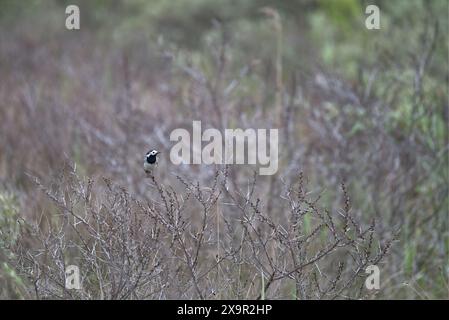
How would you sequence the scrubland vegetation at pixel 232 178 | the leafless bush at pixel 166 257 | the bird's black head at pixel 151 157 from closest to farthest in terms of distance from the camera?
the leafless bush at pixel 166 257 → the scrubland vegetation at pixel 232 178 → the bird's black head at pixel 151 157

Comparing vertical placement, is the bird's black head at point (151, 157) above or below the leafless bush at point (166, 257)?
above

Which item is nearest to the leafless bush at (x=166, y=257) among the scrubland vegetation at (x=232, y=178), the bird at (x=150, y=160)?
the scrubland vegetation at (x=232, y=178)

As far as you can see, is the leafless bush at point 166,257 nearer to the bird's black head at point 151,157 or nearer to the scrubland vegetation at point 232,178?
the scrubland vegetation at point 232,178

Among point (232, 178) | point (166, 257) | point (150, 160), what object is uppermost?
point (150, 160)

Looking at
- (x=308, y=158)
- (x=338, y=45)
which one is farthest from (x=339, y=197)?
(x=338, y=45)

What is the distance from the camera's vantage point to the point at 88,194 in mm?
3383

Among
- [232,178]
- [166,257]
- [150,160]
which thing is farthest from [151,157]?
[232,178]

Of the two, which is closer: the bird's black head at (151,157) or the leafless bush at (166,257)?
the leafless bush at (166,257)

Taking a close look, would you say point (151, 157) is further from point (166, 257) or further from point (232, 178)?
point (232, 178)

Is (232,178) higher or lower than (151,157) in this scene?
lower

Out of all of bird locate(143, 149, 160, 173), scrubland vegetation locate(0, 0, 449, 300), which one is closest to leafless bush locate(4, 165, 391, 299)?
scrubland vegetation locate(0, 0, 449, 300)

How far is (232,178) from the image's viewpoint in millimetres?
5246

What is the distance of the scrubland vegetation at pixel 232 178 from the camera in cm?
333

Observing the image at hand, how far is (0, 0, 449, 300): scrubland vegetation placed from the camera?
333 cm
